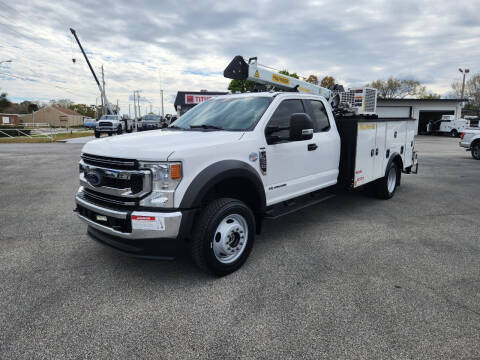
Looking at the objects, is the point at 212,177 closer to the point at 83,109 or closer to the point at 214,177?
the point at 214,177

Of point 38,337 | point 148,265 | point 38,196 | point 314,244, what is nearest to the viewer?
point 38,337

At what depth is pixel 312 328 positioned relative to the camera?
256 centimetres

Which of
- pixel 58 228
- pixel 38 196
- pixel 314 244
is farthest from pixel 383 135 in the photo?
pixel 38 196

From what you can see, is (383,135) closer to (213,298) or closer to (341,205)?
(341,205)

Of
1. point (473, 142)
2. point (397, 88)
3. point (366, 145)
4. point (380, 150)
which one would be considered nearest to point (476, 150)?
point (473, 142)

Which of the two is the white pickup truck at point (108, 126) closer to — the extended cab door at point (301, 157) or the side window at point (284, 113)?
the extended cab door at point (301, 157)

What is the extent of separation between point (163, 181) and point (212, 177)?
1.54 ft

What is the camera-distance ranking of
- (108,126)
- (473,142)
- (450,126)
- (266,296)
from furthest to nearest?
(450,126) < (108,126) < (473,142) < (266,296)

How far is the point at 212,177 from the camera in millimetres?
3131

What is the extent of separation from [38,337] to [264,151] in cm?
268

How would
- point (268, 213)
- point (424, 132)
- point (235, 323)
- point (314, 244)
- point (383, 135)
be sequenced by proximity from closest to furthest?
1. point (235, 323)
2. point (268, 213)
3. point (314, 244)
4. point (383, 135)
5. point (424, 132)

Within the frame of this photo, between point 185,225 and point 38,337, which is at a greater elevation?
point 185,225

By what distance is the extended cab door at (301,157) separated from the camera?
394 cm

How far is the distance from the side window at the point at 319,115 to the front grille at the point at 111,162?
2.76 m
